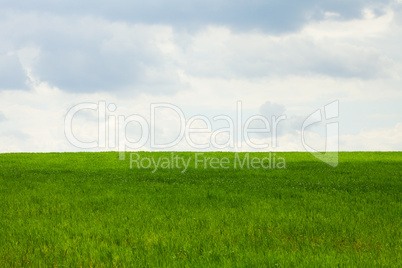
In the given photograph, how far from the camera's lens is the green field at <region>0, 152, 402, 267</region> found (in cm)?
861

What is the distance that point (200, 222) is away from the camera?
39.4 feet

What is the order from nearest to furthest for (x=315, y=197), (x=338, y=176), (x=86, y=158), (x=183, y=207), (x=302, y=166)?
1. (x=183, y=207)
2. (x=315, y=197)
3. (x=338, y=176)
4. (x=302, y=166)
5. (x=86, y=158)

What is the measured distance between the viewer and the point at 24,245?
32.5 feet

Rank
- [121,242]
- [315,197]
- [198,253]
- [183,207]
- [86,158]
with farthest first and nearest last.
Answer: [86,158] < [315,197] < [183,207] < [121,242] < [198,253]

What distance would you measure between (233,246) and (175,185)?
11678 mm

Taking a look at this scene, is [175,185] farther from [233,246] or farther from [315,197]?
[233,246]

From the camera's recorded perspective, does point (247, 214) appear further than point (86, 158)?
No

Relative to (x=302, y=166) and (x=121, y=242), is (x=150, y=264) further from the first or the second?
(x=302, y=166)

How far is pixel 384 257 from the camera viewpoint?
335 inches

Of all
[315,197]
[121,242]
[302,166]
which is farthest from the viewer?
[302,166]

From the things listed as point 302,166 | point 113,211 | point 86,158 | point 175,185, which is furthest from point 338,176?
point 86,158

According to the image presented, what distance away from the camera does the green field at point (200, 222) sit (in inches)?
339

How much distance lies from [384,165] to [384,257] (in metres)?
26.8

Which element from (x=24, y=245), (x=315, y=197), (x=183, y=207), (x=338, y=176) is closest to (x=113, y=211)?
(x=183, y=207)
